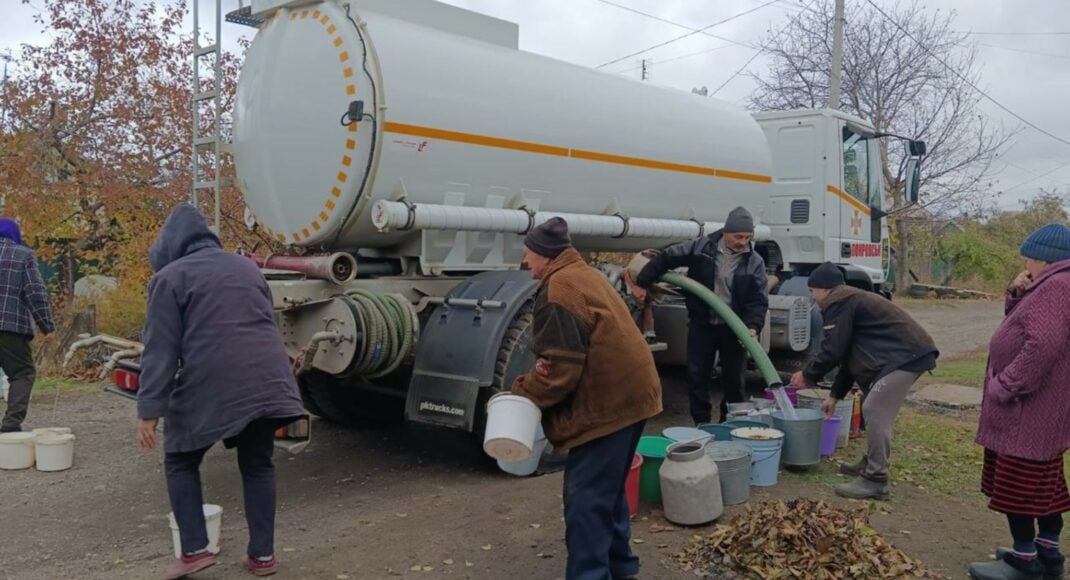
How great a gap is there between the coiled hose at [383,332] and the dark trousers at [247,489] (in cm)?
113

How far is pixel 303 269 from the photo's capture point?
526cm

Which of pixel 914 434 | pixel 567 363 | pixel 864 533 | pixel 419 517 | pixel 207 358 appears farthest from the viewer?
pixel 914 434

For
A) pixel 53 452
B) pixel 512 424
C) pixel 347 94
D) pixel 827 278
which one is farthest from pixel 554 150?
pixel 53 452

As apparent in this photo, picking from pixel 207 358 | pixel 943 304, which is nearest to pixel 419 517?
pixel 207 358

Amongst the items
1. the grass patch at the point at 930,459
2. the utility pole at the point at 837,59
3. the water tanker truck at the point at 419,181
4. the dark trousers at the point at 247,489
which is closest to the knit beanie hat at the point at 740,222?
the water tanker truck at the point at 419,181

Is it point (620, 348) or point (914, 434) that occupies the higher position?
point (620, 348)

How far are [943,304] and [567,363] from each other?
72.7 ft

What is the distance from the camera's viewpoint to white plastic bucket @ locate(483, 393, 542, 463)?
10.7 feet

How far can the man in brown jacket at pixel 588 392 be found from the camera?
330cm

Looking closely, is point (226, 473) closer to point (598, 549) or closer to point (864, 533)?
point (598, 549)

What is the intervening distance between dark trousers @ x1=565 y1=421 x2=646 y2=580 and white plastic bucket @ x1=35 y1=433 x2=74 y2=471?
12.8 feet

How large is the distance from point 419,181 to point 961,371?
7916 millimetres

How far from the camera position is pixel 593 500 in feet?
11.1

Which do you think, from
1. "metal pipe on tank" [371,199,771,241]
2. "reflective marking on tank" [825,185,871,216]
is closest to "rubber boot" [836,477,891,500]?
"metal pipe on tank" [371,199,771,241]
